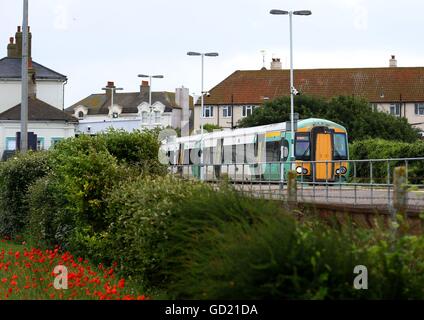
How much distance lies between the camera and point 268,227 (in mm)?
10383

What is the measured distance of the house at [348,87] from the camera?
405ft

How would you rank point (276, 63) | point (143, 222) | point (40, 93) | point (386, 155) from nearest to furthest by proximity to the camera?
point (143, 222)
point (386, 155)
point (40, 93)
point (276, 63)

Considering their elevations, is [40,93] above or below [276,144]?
above

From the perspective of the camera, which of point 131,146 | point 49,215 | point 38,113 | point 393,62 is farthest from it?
point 393,62

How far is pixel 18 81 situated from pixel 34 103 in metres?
5.41

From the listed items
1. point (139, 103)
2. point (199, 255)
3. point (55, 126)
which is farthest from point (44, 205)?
point (139, 103)

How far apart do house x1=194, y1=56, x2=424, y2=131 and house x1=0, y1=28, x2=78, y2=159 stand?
34067mm

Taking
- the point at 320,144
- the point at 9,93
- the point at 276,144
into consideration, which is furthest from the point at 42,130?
the point at 320,144

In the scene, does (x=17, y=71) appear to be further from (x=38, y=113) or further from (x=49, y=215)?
(x=49, y=215)

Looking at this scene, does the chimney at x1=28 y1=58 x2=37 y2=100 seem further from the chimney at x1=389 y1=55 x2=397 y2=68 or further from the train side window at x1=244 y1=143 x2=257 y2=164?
the chimney at x1=389 y1=55 x2=397 y2=68

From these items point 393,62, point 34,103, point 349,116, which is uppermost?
point 393,62

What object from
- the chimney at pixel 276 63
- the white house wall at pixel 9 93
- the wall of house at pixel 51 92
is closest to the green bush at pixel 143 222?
the white house wall at pixel 9 93

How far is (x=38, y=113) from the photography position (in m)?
79.5

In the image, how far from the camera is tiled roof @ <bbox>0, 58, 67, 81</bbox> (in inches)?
3369
